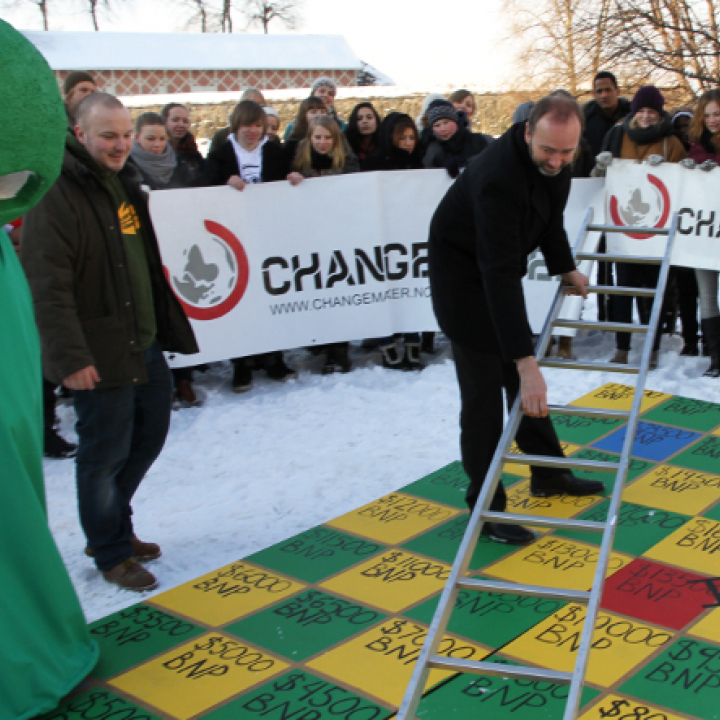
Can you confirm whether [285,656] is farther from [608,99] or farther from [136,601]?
[608,99]

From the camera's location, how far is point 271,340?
653cm

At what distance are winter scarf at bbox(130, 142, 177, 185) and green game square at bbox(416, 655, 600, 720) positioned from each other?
4376mm

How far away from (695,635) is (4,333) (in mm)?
2552

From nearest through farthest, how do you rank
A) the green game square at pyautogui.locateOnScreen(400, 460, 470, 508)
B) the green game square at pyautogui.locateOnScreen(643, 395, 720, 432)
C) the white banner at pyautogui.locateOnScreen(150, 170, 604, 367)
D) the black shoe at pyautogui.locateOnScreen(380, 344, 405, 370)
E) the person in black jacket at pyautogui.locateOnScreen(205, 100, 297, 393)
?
the green game square at pyautogui.locateOnScreen(400, 460, 470, 508)
the green game square at pyautogui.locateOnScreen(643, 395, 720, 432)
the white banner at pyautogui.locateOnScreen(150, 170, 604, 367)
the person in black jacket at pyautogui.locateOnScreen(205, 100, 297, 393)
the black shoe at pyautogui.locateOnScreen(380, 344, 405, 370)

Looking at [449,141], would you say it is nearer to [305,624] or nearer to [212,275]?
[212,275]

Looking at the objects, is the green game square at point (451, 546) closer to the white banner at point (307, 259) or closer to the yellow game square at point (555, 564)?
the yellow game square at point (555, 564)

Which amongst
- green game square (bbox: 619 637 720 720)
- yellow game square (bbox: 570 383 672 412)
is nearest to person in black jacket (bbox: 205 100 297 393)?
yellow game square (bbox: 570 383 672 412)

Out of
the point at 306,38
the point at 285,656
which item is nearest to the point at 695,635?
the point at 285,656

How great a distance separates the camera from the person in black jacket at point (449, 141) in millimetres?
6730

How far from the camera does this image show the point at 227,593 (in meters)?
3.65

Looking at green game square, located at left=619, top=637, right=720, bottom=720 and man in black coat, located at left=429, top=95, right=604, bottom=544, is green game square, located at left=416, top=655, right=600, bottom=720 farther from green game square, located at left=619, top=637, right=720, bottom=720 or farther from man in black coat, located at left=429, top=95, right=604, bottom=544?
man in black coat, located at left=429, top=95, right=604, bottom=544

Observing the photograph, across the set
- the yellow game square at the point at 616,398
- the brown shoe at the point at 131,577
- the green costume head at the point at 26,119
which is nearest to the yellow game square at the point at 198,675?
the brown shoe at the point at 131,577

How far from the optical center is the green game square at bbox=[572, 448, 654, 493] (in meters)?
4.62

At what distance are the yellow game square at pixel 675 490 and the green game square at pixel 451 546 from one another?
0.82 m
